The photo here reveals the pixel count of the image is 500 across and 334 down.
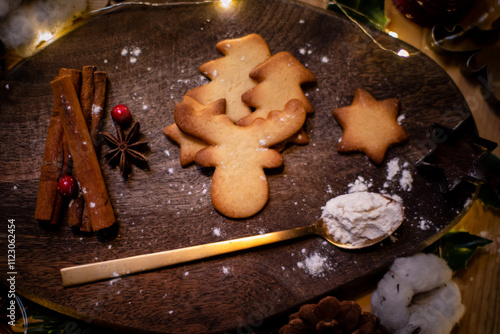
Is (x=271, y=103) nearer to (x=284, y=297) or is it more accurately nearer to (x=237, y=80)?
(x=237, y=80)

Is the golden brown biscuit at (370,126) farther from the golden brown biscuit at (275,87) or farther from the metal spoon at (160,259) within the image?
the metal spoon at (160,259)

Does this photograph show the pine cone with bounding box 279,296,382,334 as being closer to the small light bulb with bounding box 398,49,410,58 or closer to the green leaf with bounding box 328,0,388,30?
the small light bulb with bounding box 398,49,410,58

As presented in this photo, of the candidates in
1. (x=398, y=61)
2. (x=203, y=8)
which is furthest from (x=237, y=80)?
(x=398, y=61)

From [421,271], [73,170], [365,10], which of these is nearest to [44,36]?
[73,170]

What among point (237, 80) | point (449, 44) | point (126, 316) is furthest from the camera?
point (449, 44)

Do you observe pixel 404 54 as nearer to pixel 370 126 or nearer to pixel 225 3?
pixel 370 126

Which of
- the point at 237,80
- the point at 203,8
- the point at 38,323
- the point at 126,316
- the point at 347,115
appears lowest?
the point at 38,323

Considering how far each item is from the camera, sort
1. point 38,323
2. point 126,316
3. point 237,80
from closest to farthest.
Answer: point 126,316
point 38,323
point 237,80
